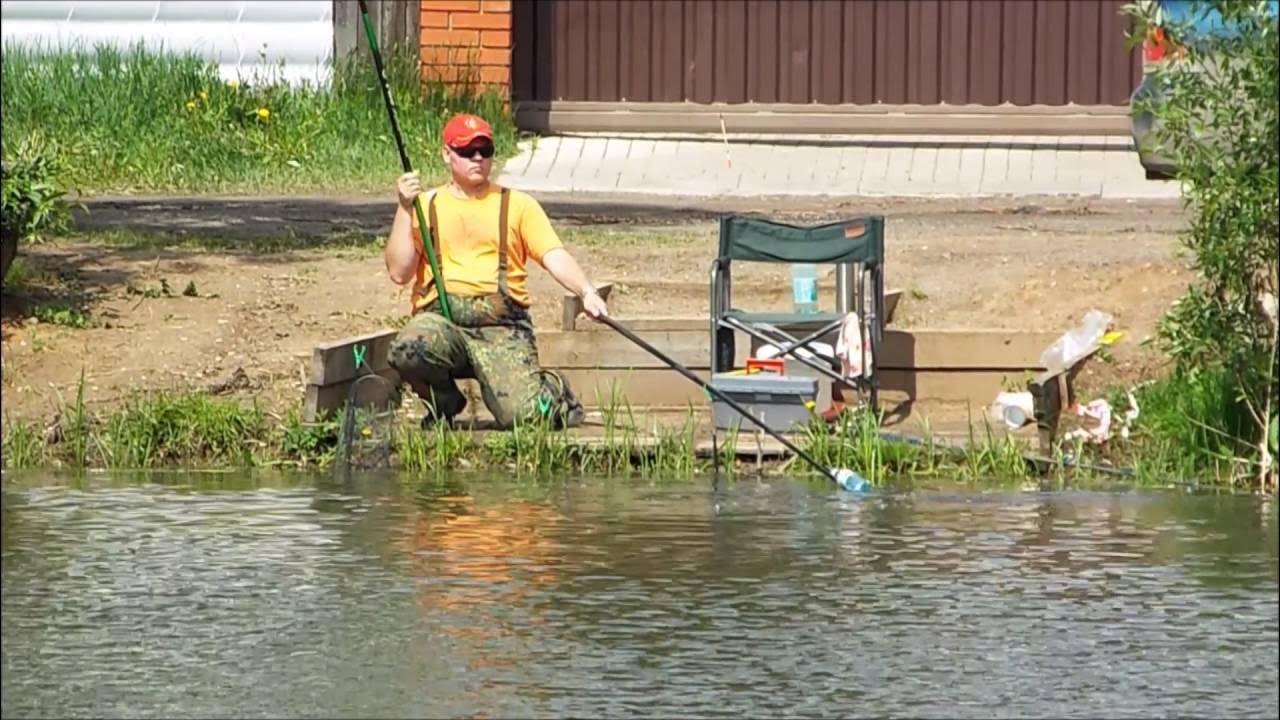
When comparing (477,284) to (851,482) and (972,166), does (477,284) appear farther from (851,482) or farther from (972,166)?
(972,166)

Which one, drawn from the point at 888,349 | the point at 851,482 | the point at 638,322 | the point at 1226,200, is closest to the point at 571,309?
the point at 638,322

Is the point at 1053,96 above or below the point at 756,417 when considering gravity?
above

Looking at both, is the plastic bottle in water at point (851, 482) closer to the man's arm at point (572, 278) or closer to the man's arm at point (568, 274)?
the man's arm at point (572, 278)

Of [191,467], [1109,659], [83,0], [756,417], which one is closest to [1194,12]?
[756,417]

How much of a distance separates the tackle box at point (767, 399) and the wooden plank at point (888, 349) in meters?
0.61

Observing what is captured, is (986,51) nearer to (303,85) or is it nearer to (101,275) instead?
(303,85)

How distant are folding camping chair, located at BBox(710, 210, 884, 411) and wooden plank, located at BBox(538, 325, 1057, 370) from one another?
22cm

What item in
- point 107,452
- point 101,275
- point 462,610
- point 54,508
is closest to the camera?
point 462,610

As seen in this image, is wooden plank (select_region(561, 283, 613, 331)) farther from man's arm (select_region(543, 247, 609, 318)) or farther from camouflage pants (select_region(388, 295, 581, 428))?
man's arm (select_region(543, 247, 609, 318))

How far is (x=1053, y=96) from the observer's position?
17484mm

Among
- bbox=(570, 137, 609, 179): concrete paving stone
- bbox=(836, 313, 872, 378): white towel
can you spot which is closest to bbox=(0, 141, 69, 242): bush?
bbox=(836, 313, 872, 378): white towel

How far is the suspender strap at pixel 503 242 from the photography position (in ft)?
35.1

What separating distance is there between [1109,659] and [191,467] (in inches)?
Result: 167

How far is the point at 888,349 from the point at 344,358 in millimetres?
2180
